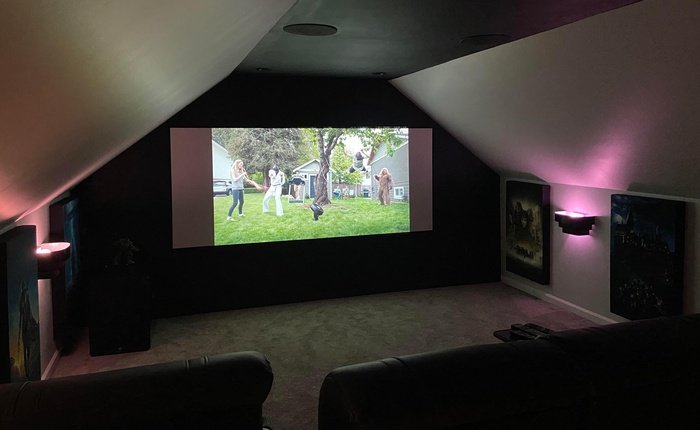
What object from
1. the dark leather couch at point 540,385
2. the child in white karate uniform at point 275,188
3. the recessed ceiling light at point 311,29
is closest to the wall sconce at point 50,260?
the recessed ceiling light at point 311,29

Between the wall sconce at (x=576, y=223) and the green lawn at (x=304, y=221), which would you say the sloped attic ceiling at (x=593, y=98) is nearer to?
the wall sconce at (x=576, y=223)

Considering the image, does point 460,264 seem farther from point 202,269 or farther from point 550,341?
point 550,341

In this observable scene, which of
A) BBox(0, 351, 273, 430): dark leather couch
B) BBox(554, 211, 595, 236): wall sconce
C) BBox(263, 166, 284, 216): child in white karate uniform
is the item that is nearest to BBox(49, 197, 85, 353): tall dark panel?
BBox(263, 166, 284, 216): child in white karate uniform

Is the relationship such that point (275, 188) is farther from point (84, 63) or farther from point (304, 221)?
point (84, 63)

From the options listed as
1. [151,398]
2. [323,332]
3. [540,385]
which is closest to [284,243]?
[323,332]

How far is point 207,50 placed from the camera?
104 inches

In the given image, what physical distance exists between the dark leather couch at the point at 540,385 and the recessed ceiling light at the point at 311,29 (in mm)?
2528

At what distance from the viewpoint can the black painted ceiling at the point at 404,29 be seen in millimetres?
3078

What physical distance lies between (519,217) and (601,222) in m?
1.29

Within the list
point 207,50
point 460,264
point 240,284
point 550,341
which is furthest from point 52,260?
point 460,264

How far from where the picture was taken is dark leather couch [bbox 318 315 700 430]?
58.1 inches

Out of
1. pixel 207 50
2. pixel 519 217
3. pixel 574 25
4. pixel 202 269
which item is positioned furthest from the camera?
pixel 519 217

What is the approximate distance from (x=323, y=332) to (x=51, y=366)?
7.84ft

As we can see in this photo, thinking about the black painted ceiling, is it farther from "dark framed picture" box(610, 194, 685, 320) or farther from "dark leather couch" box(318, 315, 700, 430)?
"dark framed picture" box(610, 194, 685, 320)
